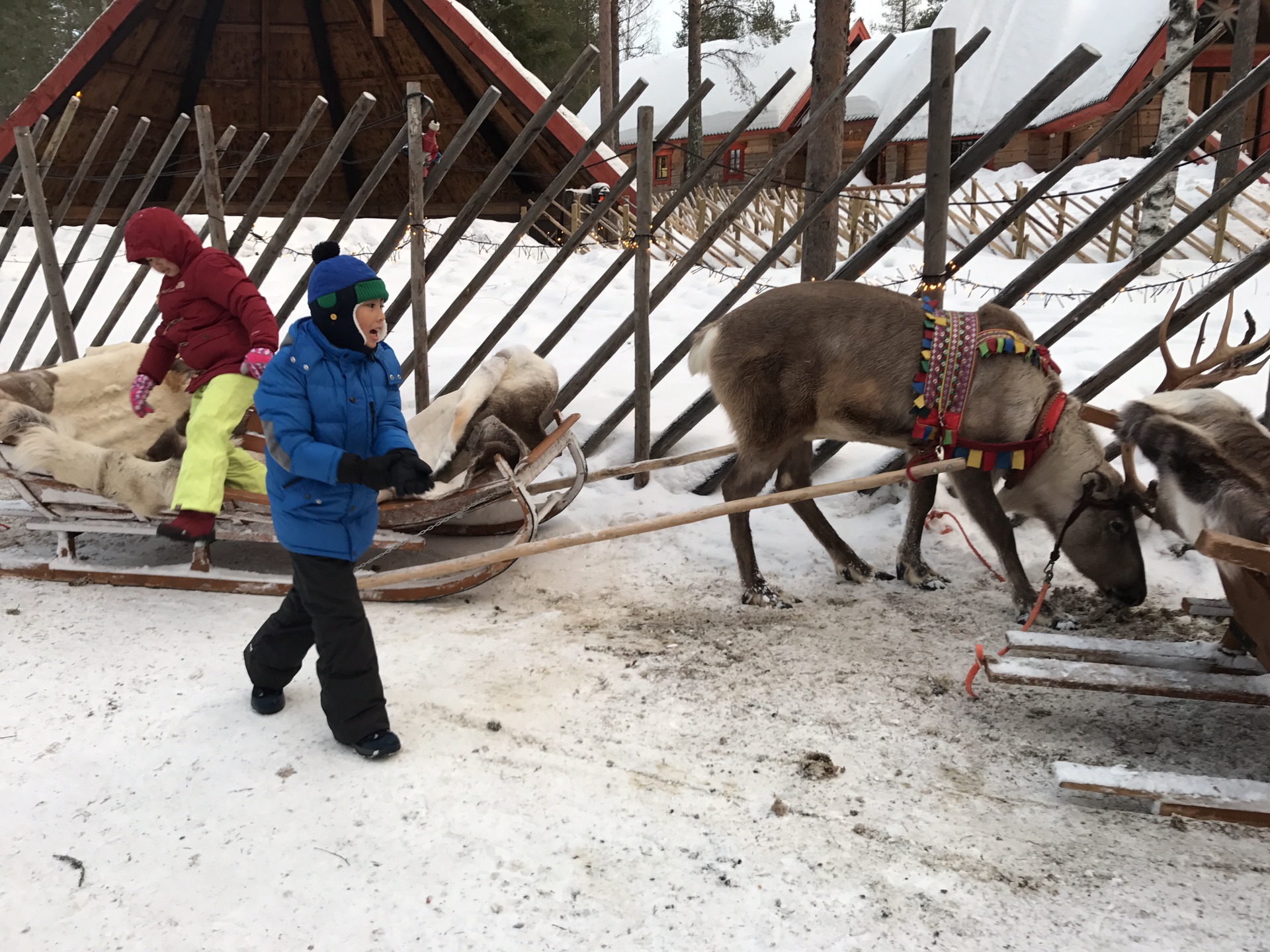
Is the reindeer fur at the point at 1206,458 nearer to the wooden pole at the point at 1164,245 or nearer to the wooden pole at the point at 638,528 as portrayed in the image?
the wooden pole at the point at 638,528

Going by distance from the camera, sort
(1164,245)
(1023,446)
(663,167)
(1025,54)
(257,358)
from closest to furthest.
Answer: (1023,446) < (257,358) < (1164,245) < (1025,54) < (663,167)

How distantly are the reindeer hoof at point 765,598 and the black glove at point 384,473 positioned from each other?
1.92 meters

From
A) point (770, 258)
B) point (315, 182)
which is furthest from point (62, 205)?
point (770, 258)

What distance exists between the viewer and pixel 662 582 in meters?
4.21

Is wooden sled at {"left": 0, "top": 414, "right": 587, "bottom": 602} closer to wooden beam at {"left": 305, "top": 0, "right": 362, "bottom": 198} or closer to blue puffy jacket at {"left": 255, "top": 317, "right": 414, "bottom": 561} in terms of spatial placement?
blue puffy jacket at {"left": 255, "top": 317, "right": 414, "bottom": 561}

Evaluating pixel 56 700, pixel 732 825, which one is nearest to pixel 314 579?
pixel 56 700

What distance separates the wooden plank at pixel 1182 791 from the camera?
2184mm

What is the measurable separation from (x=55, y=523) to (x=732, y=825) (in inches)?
141

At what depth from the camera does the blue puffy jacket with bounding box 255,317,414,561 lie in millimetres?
2574

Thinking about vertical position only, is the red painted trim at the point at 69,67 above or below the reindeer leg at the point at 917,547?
above

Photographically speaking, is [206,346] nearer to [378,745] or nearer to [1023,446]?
[378,745]

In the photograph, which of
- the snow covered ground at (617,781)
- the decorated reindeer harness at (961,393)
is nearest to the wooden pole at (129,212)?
the snow covered ground at (617,781)

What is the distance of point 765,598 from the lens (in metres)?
3.96

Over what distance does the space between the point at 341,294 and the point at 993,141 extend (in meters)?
3.24
